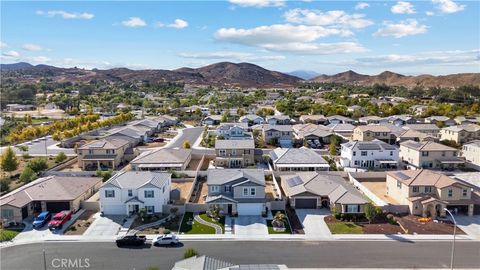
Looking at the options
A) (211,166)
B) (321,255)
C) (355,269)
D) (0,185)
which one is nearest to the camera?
(355,269)

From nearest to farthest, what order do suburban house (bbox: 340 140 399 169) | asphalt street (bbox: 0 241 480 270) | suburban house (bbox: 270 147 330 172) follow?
1. asphalt street (bbox: 0 241 480 270)
2. suburban house (bbox: 270 147 330 172)
3. suburban house (bbox: 340 140 399 169)

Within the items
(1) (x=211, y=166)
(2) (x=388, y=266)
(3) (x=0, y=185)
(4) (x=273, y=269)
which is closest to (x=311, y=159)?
(1) (x=211, y=166)

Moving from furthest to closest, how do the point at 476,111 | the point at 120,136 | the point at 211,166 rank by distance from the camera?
the point at 476,111
the point at 120,136
the point at 211,166

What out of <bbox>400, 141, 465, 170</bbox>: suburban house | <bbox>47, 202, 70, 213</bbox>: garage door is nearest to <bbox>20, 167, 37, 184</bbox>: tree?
<bbox>47, 202, 70, 213</bbox>: garage door

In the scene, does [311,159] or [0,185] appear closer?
[0,185]

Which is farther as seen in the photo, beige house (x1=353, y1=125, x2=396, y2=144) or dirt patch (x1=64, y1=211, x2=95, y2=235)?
beige house (x1=353, y1=125, x2=396, y2=144)

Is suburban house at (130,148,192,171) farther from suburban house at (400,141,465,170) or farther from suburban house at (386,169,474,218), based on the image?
suburban house at (400,141,465,170)

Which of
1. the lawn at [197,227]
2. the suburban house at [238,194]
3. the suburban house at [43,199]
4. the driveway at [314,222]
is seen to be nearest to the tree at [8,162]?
the suburban house at [43,199]

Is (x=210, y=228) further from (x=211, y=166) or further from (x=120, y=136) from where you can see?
(x=120, y=136)

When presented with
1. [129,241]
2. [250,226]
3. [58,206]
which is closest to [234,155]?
[250,226]
